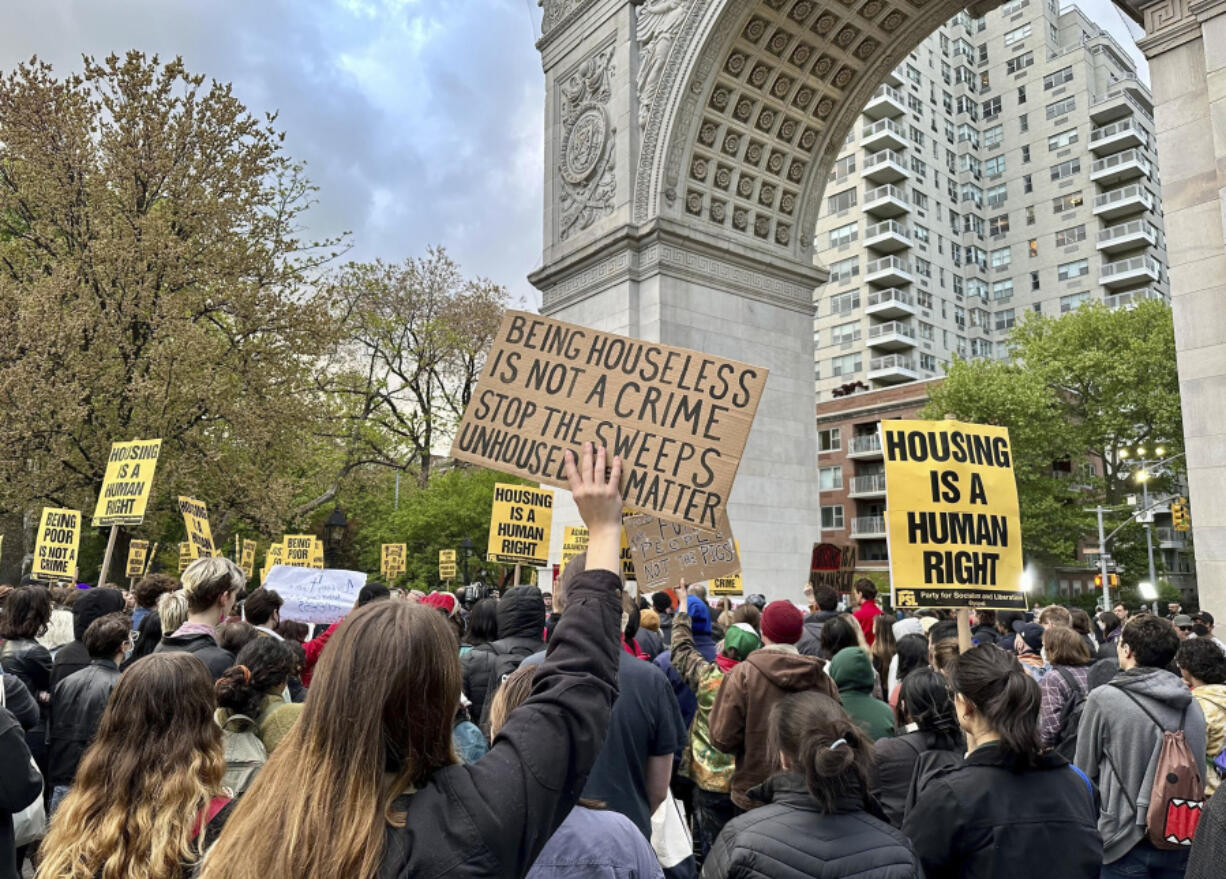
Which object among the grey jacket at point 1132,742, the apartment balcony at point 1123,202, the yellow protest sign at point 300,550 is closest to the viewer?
the grey jacket at point 1132,742

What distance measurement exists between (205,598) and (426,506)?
92.1 feet

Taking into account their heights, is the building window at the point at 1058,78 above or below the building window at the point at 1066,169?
above

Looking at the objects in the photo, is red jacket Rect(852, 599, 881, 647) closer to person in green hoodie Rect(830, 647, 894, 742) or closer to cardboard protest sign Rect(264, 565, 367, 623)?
person in green hoodie Rect(830, 647, 894, 742)

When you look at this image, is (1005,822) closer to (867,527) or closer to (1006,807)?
(1006,807)

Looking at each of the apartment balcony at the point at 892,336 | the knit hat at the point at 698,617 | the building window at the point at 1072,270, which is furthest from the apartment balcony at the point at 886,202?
the knit hat at the point at 698,617

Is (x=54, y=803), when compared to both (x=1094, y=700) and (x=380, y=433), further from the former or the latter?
(x=380, y=433)

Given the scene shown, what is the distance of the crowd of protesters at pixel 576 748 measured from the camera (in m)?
1.62

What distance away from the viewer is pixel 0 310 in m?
18.6

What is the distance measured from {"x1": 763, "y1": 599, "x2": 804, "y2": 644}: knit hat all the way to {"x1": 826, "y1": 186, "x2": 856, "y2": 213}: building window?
6293cm

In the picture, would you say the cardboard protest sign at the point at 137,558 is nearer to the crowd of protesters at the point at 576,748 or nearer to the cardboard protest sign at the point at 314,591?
the cardboard protest sign at the point at 314,591

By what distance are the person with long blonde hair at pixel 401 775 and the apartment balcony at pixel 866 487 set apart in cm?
5468

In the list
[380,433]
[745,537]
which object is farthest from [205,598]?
[380,433]

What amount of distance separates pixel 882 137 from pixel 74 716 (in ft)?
211

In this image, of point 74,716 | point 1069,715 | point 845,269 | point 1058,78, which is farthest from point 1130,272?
point 74,716
